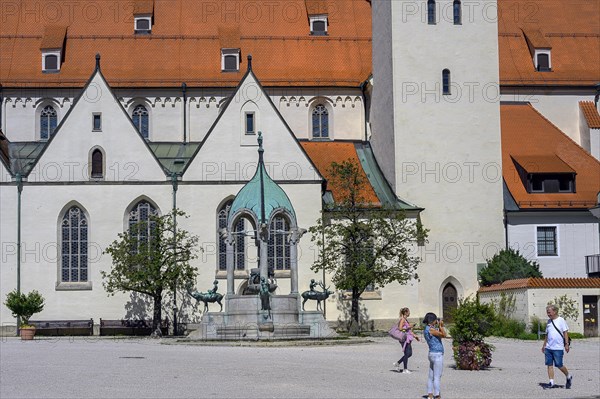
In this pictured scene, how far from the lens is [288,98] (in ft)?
210

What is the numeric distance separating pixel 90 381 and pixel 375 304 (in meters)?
33.3

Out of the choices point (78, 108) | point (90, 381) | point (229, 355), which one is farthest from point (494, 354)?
point (78, 108)

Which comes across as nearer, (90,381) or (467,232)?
(90,381)

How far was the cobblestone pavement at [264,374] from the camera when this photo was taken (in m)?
22.5

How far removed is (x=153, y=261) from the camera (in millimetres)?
51688

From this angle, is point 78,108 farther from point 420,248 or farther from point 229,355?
point 229,355

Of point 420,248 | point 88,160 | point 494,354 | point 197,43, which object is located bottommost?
point 494,354

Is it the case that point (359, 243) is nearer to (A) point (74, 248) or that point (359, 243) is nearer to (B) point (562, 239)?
(B) point (562, 239)

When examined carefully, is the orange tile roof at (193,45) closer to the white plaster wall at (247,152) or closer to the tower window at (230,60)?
the tower window at (230,60)

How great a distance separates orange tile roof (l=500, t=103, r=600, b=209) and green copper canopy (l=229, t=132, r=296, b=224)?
18051 millimetres

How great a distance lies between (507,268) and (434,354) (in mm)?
33583

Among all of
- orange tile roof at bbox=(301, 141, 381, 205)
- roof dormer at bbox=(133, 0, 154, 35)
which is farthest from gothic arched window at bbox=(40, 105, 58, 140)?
orange tile roof at bbox=(301, 141, 381, 205)

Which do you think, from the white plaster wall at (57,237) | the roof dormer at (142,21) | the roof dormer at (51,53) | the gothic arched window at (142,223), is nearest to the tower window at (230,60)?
the roof dormer at (142,21)

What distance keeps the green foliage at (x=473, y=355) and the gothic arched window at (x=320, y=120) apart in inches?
1430
